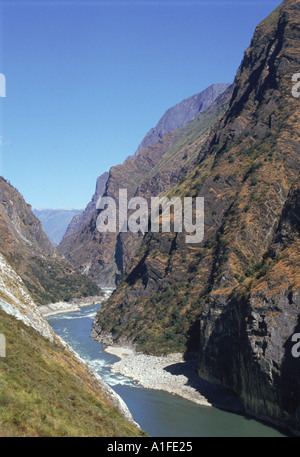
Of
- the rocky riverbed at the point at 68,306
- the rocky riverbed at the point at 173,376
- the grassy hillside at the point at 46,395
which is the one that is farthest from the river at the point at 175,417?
the rocky riverbed at the point at 68,306

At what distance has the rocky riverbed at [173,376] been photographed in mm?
53344

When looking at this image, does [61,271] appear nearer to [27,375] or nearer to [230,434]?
[230,434]

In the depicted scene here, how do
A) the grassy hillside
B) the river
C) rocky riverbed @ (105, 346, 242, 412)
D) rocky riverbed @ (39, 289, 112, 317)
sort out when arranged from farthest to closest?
rocky riverbed @ (39, 289, 112, 317)
rocky riverbed @ (105, 346, 242, 412)
the river
the grassy hillside

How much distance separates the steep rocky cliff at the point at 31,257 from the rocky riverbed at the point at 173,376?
7569cm

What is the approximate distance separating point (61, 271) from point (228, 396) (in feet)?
433

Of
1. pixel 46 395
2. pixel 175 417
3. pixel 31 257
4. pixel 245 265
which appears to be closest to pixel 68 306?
pixel 31 257

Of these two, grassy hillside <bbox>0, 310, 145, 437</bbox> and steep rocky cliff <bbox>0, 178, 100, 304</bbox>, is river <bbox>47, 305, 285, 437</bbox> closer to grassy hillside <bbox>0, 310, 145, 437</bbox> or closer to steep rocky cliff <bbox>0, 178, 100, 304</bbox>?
grassy hillside <bbox>0, 310, 145, 437</bbox>

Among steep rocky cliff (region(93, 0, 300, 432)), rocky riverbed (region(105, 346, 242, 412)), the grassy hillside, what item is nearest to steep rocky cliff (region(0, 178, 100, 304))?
steep rocky cliff (region(93, 0, 300, 432))

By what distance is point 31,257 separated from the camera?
163250 millimetres

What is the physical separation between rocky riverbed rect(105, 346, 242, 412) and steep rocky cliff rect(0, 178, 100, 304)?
7569cm

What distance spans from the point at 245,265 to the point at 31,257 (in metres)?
111

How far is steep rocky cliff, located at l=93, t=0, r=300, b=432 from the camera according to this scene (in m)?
47.1

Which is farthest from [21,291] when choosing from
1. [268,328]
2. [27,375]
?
[268,328]
